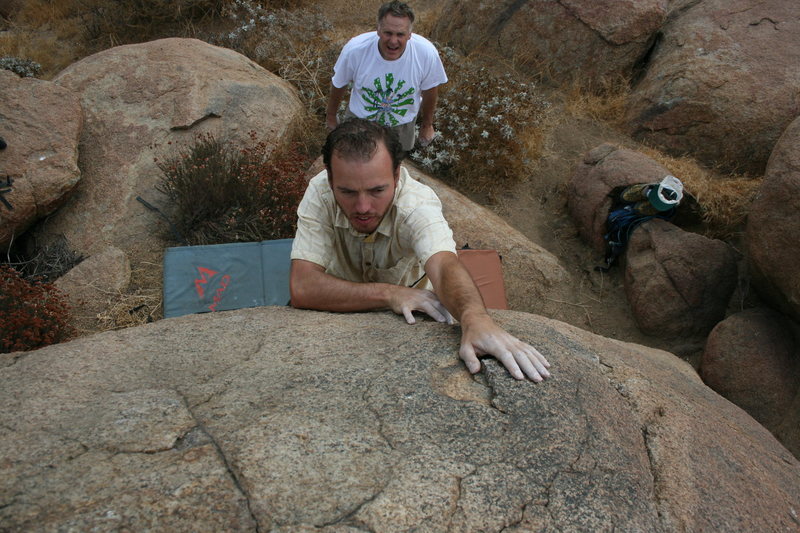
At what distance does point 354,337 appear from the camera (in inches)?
89.4

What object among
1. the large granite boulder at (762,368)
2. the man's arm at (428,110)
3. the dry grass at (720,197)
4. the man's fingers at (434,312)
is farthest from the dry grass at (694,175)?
the man's fingers at (434,312)

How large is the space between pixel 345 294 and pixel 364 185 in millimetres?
532

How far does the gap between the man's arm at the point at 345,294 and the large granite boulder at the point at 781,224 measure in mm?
2597

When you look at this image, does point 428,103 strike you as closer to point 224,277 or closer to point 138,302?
point 224,277

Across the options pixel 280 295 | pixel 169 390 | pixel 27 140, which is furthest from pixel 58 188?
pixel 169 390

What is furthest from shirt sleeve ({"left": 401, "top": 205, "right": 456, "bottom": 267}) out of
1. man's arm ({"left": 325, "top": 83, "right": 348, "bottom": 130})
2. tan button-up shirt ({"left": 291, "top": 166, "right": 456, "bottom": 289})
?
man's arm ({"left": 325, "top": 83, "right": 348, "bottom": 130})

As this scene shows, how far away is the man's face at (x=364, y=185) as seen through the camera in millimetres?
2424

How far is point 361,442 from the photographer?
161cm

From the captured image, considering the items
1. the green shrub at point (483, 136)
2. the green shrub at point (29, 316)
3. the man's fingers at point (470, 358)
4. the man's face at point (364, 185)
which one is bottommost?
the green shrub at point (29, 316)

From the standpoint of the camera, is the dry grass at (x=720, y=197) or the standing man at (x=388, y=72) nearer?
the standing man at (x=388, y=72)

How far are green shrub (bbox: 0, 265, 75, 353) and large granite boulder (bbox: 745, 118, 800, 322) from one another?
478 centimetres

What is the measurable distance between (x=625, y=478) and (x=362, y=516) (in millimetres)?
783

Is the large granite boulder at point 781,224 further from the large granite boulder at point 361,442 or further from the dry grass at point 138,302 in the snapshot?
the dry grass at point 138,302

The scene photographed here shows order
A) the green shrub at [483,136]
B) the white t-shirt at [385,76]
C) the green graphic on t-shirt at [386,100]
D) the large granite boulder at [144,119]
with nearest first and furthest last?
the white t-shirt at [385,76]
the green graphic on t-shirt at [386,100]
the large granite boulder at [144,119]
the green shrub at [483,136]
